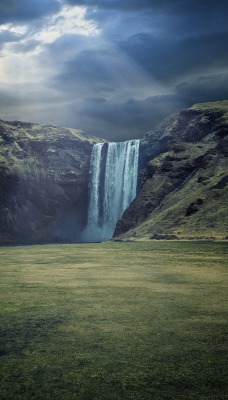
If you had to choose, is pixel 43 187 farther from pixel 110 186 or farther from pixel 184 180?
pixel 184 180

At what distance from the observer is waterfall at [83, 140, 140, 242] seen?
450 ft

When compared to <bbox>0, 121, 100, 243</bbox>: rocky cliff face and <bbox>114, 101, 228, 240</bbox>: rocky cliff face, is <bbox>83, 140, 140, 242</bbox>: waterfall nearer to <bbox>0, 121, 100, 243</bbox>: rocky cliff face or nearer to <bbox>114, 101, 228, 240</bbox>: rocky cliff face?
<bbox>114, 101, 228, 240</bbox>: rocky cliff face

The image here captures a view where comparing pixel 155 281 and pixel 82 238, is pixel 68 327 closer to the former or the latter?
pixel 155 281

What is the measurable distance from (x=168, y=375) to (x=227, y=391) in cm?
137

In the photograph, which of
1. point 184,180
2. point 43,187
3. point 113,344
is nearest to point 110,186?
point 184,180

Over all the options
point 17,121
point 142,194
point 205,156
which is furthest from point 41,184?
point 205,156

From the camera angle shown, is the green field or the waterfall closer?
the green field

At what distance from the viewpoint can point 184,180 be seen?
121 meters

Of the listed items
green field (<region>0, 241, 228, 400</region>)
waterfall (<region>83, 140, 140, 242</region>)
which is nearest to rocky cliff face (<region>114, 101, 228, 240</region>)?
waterfall (<region>83, 140, 140, 242</region>)

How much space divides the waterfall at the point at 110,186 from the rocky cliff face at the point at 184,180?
5.24 m

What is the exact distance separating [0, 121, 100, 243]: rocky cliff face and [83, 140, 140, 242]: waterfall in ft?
33.4

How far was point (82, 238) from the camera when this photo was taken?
6073 inches

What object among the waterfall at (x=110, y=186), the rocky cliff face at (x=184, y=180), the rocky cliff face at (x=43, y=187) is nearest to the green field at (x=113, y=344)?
the rocky cliff face at (x=184, y=180)

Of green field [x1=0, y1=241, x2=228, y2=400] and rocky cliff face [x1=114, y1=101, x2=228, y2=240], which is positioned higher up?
rocky cliff face [x1=114, y1=101, x2=228, y2=240]
